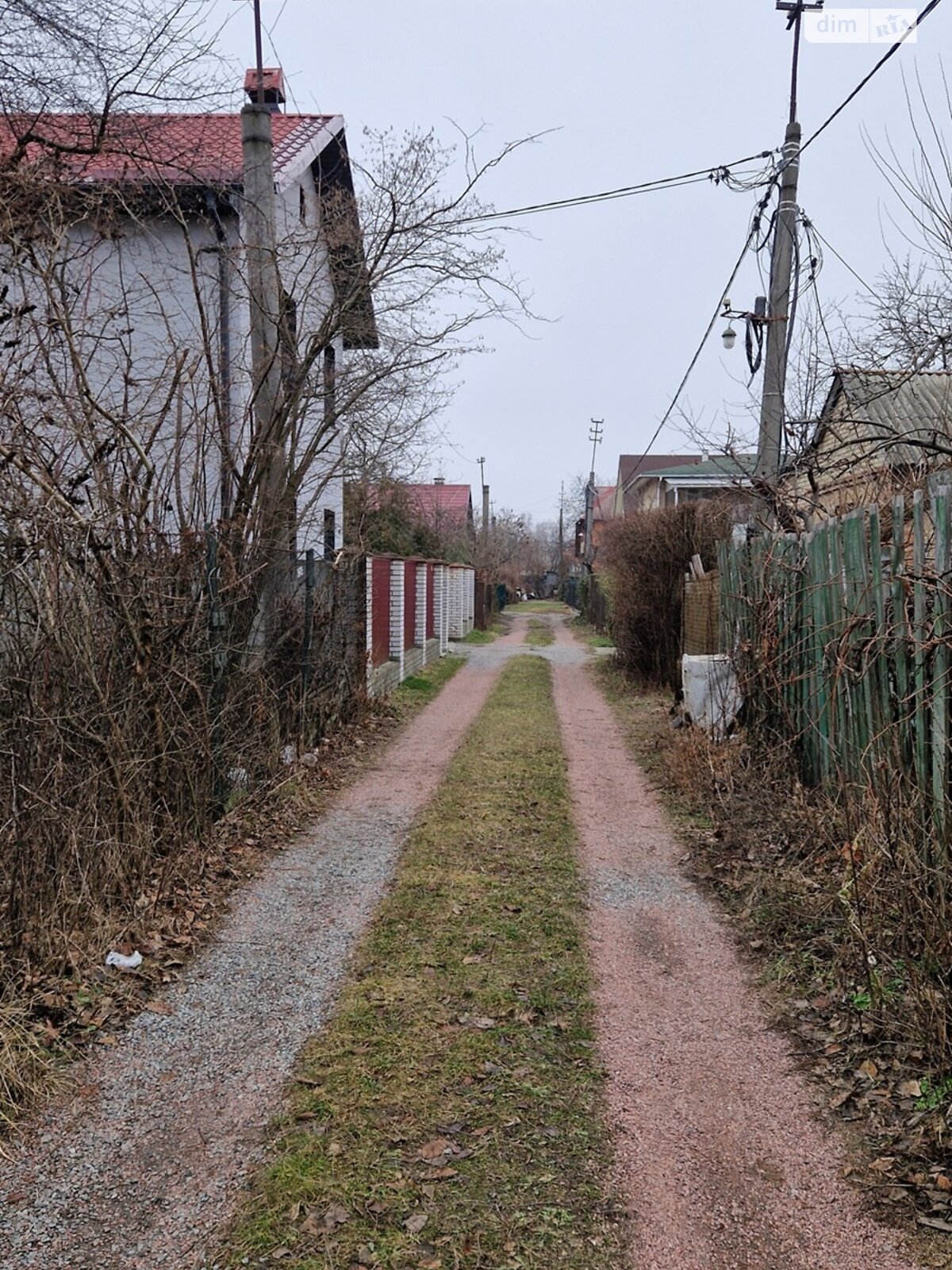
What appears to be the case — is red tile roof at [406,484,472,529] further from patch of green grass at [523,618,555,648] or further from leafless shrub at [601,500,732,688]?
leafless shrub at [601,500,732,688]

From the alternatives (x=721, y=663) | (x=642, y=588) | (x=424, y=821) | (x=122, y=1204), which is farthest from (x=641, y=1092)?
(x=642, y=588)

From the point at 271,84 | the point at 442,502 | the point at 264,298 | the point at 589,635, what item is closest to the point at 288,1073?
the point at 264,298

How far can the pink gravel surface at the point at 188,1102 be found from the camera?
274cm

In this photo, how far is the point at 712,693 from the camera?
8.64 metres

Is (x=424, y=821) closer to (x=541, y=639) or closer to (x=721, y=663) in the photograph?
(x=721, y=663)

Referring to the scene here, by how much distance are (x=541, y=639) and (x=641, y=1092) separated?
2544 cm

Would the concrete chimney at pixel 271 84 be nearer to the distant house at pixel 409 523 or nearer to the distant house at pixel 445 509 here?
the distant house at pixel 409 523

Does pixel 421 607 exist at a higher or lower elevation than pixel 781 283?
lower

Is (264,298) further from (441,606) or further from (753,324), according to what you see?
(441,606)

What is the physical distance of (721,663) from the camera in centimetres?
886

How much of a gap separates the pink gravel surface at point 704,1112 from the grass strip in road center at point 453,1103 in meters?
0.14

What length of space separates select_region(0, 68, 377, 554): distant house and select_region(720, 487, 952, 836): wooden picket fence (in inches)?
156

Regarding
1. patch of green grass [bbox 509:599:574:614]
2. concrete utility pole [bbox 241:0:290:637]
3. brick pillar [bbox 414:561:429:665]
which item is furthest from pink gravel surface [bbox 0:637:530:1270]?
patch of green grass [bbox 509:599:574:614]

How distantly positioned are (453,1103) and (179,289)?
10012 millimetres
